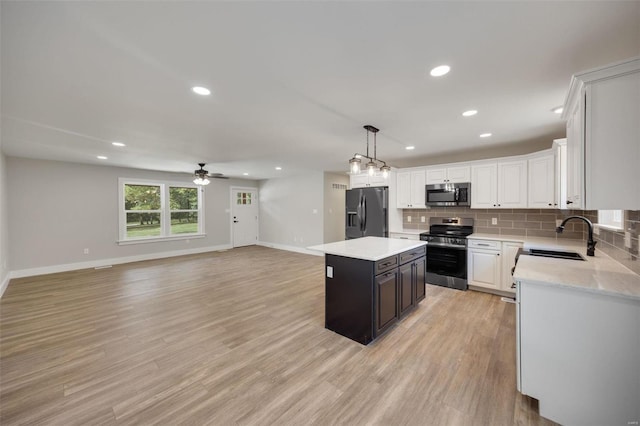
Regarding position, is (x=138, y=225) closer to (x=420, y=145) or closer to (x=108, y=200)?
(x=108, y=200)

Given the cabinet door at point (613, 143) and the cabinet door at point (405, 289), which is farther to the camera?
the cabinet door at point (405, 289)

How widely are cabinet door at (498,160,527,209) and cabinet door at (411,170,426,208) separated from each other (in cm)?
122

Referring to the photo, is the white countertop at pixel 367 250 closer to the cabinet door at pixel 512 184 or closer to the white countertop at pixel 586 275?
the white countertop at pixel 586 275

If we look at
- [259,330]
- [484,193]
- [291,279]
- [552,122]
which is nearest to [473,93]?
[552,122]

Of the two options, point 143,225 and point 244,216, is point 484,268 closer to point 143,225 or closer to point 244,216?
point 244,216

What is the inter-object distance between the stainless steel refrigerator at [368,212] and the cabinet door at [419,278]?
174 centimetres

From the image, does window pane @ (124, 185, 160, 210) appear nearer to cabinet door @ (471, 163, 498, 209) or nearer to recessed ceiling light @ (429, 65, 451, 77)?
recessed ceiling light @ (429, 65, 451, 77)

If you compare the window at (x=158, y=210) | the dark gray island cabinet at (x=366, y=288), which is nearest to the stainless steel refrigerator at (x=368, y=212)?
the dark gray island cabinet at (x=366, y=288)

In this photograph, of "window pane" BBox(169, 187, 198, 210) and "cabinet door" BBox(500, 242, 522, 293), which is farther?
"window pane" BBox(169, 187, 198, 210)

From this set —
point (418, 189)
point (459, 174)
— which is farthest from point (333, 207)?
point (459, 174)

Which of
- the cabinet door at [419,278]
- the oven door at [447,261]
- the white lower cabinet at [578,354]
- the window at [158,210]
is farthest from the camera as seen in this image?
the window at [158,210]

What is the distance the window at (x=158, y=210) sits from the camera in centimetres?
650

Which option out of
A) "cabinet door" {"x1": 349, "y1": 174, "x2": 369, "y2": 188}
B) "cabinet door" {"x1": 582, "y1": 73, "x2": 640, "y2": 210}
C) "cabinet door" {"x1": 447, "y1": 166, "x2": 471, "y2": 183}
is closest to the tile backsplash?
"cabinet door" {"x1": 447, "y1": 166, "x2": 471, "y2": 183}

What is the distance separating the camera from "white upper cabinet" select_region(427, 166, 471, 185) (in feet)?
14.4
